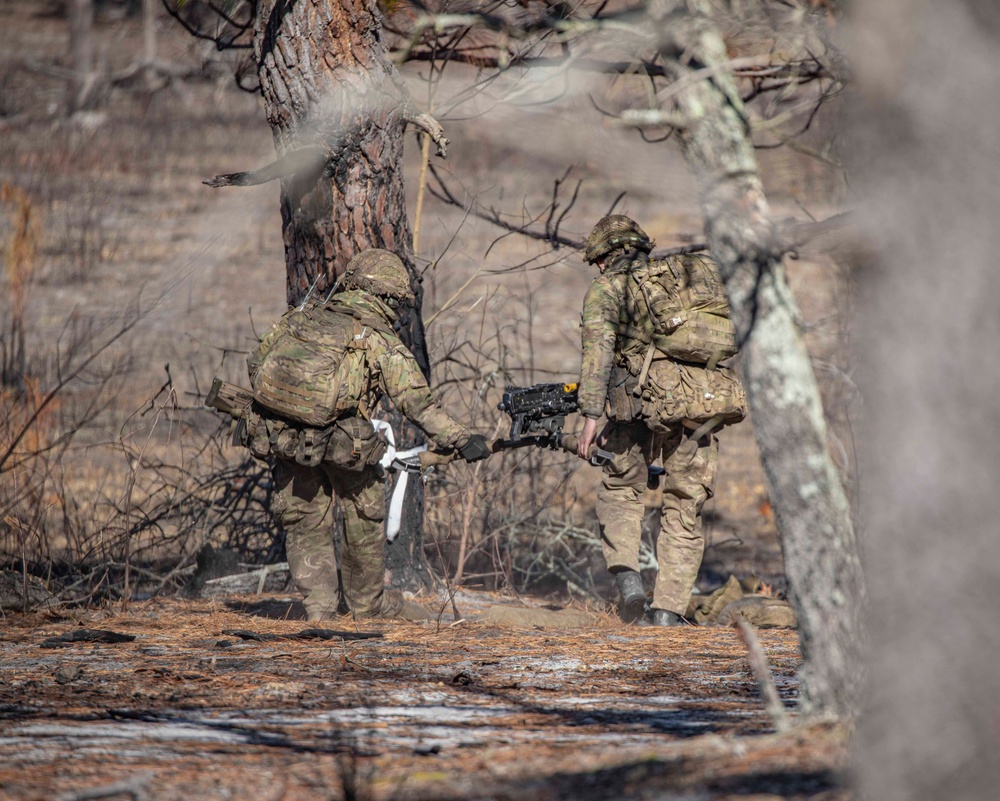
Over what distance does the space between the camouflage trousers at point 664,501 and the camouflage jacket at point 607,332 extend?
1.30 ft

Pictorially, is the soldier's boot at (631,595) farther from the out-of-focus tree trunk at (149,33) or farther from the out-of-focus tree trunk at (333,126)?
the out-of-focus tree trunk at (149,33)

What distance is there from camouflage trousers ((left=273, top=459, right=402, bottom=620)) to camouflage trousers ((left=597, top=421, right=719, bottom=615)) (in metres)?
1.24

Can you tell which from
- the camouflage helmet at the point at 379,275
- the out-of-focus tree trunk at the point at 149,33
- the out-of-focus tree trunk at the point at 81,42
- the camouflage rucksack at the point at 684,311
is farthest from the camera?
the out-of-focus tree trunk at the point at 81,42

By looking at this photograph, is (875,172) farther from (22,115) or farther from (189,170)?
(22,115)

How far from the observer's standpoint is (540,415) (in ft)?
18.5

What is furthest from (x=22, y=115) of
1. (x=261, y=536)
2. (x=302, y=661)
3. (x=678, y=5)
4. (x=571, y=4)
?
(x=678, y=5)

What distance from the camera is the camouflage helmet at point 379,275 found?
546cm

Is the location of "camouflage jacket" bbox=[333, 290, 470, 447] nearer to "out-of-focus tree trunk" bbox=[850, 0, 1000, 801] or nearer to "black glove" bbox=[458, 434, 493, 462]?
"black glove" bbox=[458, 434, 493, 462]

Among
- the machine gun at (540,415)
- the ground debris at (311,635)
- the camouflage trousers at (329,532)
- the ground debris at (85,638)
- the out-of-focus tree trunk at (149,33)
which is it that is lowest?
the ground debris at (85,638)

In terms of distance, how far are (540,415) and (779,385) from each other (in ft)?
9.89

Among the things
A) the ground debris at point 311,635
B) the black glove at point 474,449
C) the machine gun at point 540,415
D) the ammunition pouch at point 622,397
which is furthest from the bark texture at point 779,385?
the ammunition pouch at point 622,397

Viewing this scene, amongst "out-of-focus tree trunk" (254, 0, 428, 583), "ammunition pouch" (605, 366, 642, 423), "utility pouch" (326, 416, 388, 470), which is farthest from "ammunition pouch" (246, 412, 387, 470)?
"ammunition pouch" (605, 366, 642, 423)

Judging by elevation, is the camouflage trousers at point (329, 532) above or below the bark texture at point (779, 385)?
below

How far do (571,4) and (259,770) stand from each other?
4.26 m
